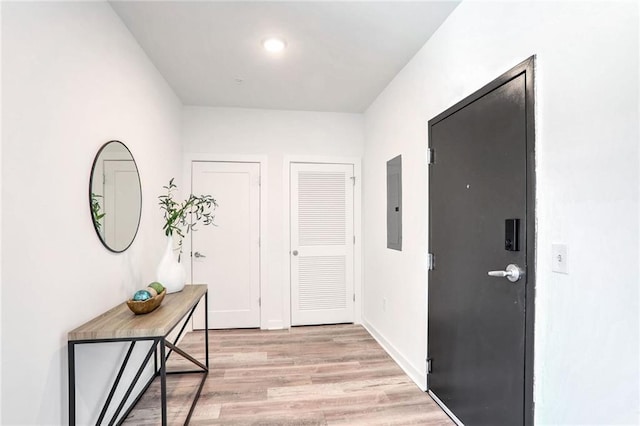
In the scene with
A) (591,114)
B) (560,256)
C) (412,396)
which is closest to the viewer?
(591,114)

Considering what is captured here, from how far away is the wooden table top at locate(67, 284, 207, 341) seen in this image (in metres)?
1.47

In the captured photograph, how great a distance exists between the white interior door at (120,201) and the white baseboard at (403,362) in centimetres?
222

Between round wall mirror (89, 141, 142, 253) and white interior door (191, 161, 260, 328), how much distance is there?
126cm

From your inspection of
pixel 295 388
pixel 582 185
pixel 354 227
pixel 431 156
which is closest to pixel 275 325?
pixel 295 388

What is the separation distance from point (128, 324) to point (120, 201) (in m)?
0.79

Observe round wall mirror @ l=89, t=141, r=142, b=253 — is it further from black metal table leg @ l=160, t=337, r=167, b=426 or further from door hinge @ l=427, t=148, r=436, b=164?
door hinge @ l=427, t=148, r=436, b=164

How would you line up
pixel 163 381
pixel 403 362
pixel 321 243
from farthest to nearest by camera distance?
pixel 321 243, pixel 403 362, pixel 163 381

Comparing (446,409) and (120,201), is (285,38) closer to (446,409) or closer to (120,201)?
(120,201)

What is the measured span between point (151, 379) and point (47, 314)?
4.66 feet

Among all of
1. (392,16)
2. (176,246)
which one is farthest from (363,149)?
(176,246)

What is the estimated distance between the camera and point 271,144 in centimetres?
362

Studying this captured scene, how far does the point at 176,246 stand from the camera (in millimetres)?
3334

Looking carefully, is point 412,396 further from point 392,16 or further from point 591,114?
point 392,16

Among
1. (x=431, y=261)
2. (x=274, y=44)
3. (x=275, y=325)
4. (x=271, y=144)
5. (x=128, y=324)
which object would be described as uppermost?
(x=274, y=44)
